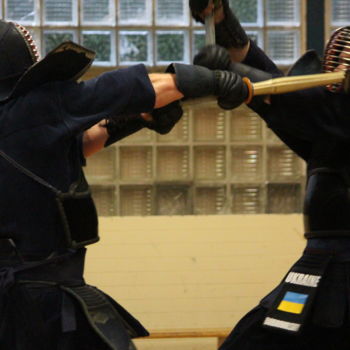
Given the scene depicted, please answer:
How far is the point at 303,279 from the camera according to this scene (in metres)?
2.42

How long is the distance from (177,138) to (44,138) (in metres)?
2.11

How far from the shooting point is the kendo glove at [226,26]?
2.45 m

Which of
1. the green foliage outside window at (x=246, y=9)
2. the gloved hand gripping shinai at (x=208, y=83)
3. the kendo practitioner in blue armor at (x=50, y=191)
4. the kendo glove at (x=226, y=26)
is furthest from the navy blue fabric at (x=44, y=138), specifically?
the green foliage outside window at (x=246, y=9)

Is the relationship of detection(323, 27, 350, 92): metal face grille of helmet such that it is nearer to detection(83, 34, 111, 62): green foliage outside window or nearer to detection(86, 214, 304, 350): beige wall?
detection(86, 214, 304, 350): beige wall

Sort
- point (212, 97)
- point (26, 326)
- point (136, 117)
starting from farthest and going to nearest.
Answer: point (136, 117)
point (212, 97)
point (26, 326)

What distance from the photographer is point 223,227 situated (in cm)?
405

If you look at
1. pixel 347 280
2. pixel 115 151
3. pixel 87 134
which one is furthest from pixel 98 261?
pixel 347 280

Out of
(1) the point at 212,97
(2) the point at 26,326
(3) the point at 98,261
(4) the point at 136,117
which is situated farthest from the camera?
(3) the point at 98,261

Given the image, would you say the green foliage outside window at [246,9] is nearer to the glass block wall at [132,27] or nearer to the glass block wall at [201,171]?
the glass block wall at [132,27]

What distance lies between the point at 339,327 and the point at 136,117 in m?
0.84

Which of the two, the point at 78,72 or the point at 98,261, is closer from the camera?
the point at 78,72

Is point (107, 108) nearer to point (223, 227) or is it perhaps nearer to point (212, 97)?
point (212, 97)

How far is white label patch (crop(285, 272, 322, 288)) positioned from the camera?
93.7 inches

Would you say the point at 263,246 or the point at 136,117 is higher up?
the point at 136,117
